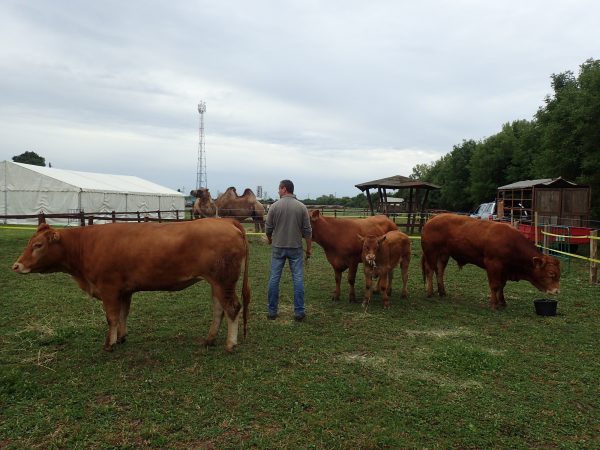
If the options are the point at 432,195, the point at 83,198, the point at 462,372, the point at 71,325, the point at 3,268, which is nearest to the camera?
the point at 462,372

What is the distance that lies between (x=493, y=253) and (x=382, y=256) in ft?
6.37

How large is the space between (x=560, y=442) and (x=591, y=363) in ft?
6.54

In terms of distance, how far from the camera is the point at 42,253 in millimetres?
4992

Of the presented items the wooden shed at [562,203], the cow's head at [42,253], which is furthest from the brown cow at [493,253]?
the wooden shed at [562,203]

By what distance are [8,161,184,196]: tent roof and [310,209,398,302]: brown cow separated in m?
22.2

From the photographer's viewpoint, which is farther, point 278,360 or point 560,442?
point 278,360

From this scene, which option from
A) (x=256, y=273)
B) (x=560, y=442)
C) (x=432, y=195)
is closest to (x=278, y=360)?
(x=560, y=442)

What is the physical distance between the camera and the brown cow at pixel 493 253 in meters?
7.12

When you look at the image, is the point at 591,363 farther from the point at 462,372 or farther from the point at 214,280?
the point at 214,280

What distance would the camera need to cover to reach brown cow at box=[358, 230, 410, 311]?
22.9ft

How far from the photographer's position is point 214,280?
16.2ft

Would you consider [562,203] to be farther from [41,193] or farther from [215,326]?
[41,193]

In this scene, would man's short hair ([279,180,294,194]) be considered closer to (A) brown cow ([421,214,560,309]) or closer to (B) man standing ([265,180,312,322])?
(B) man standing ([265,180,312,322])

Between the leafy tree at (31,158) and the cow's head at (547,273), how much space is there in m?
71.0
